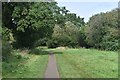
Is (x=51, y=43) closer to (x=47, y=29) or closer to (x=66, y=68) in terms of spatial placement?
(x=47, y=29)

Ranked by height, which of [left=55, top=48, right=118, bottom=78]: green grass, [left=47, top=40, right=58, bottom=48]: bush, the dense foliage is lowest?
[left=55, top=48, right=118, bottom=78]: green grass

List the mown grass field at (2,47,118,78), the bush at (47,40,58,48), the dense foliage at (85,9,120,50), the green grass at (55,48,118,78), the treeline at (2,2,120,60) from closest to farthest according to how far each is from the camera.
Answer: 1. the mown grass field at (2,47,118,78)
2. the green grass at (55,48,118,78)
3. the treeline at (2,2,120,60)
4. the dense foliage at (85,9,120,50)
5. the bush at (47,40,58,48)

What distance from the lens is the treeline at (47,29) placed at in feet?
140

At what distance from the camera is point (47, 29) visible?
52.8 metres

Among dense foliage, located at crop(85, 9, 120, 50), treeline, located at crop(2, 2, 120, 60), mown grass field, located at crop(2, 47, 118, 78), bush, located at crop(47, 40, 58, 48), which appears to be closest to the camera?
mown grass field, located at crop(2, 47, 118, 78)

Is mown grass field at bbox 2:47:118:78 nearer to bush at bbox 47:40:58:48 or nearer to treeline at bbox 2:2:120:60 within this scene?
treeline at bbox 2:2:120:60

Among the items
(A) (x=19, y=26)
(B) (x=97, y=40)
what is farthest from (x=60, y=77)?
(B) (x=97, y=40)

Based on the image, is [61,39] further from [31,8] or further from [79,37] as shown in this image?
[31,8]

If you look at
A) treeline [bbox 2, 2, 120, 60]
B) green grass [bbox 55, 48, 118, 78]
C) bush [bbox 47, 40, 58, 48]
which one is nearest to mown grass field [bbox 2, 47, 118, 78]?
green grass [bbox 55, 48, 118, 78]

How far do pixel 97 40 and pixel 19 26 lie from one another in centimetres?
3965

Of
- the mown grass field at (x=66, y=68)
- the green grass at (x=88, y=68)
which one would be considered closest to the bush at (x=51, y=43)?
the green grass at (x=88, y=68)

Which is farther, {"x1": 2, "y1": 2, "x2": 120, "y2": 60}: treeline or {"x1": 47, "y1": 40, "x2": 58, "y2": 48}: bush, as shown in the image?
{"x1": 47, "y1": 40, "x2": 58, "y2": 48}: bush

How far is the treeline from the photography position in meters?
42.8

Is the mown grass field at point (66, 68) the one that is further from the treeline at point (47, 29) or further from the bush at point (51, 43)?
the bush at point (51, 43)
